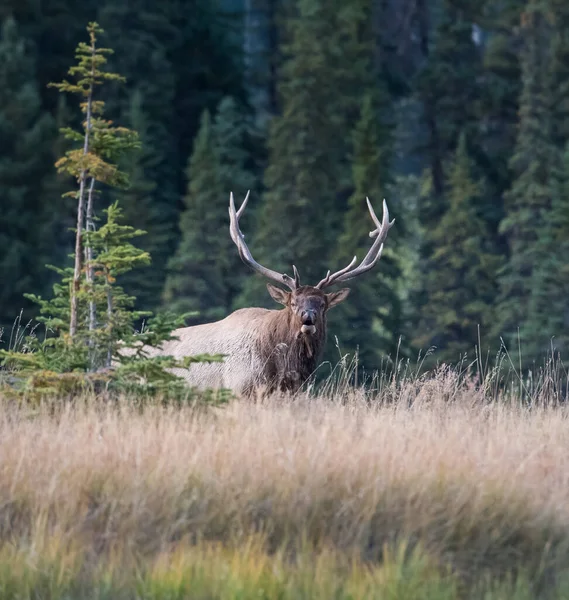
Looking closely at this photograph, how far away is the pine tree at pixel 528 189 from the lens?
3205cm

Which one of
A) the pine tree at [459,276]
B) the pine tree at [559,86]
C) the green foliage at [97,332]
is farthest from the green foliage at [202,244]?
the green foliage at [97,332]

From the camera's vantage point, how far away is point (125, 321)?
8844 millimetres

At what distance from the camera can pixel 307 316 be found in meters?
11.5

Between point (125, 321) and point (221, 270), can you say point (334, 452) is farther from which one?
point (221, 270)

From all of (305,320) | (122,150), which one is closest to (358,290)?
(305,320)

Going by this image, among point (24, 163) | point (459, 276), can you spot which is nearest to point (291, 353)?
point (24, 163)

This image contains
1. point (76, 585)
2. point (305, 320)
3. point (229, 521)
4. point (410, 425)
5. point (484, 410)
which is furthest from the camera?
point (305, 320)

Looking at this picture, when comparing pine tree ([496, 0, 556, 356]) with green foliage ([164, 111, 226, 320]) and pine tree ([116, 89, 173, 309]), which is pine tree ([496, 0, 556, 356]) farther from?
pine tree ([116, 89, 173, 309])

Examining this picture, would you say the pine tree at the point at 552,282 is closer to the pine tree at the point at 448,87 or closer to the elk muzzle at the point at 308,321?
the pine tree at the point at 448,87

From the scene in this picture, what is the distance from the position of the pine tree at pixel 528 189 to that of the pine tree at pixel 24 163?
10320 mm

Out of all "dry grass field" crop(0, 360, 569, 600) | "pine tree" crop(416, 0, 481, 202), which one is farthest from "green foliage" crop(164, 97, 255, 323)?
"dry grass field" crop(0, 360, 569, 600)

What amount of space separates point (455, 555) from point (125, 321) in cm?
292

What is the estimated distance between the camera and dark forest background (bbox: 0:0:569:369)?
3203cm

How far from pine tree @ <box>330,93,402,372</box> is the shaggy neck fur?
55.6 ft
